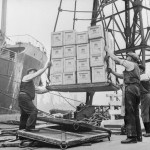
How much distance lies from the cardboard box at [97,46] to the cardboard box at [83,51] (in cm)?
14

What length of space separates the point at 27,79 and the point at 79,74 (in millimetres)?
1711

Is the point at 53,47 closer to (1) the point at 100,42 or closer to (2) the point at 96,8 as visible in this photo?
(1) the point at 100,42

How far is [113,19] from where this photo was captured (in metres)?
10.9

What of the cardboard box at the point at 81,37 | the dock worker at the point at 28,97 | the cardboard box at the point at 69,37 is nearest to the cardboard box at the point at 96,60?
the cardboard box at the point at 81,37

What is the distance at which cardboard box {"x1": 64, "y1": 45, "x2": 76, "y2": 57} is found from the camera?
6664mm

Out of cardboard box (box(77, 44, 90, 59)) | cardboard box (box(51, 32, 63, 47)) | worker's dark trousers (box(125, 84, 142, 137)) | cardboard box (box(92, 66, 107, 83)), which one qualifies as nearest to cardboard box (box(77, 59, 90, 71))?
cardboard box (box(77, 44, 90, 59))

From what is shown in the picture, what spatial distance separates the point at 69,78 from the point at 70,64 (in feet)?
1.32

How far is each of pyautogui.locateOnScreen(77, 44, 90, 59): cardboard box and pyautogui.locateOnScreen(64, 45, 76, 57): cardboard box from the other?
0.15 metres

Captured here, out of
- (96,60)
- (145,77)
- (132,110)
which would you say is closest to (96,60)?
(96,60)

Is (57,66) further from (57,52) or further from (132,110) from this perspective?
(132,110)

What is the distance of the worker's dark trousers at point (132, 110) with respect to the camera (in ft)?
15.2

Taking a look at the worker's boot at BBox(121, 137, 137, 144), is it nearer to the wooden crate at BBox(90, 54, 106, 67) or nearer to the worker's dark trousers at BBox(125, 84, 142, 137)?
the worker's dark trousers at BBox(125, 84, 142, 137)

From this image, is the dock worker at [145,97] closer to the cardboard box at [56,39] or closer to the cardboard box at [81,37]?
the cardboard box at [81,37]

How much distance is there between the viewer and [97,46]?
249 inches
